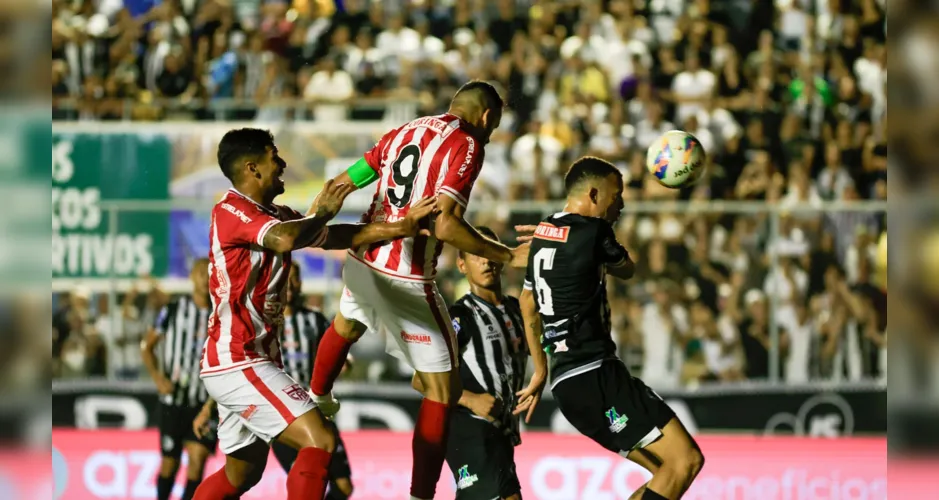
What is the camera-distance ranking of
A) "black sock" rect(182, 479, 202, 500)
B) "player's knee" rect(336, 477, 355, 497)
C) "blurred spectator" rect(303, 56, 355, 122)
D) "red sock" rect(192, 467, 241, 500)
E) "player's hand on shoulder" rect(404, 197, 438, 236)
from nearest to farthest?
"player's hand on shoulder" rect(404, 197, 438, 236)
"red sock" rect(192, 467, 241, 500)
"player's knee" rect(336, 477, 355, 497)
"black sock" rect(182, 479, 202, 500)
"blurred spectator" rect(303, 56, 355, 122)

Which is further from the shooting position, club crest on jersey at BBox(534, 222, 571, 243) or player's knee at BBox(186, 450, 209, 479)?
player's knee at BBox(186, 450, 209, 479)

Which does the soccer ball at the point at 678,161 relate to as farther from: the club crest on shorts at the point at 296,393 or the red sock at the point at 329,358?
the club crest on shorts at the point at 296,393

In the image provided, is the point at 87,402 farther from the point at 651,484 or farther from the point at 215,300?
the point at 651,484

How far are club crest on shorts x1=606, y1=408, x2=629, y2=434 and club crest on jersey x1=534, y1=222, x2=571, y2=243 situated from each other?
36.0 inches

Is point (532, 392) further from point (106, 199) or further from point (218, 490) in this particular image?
point (106, 199)

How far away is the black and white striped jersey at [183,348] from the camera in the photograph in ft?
31.7

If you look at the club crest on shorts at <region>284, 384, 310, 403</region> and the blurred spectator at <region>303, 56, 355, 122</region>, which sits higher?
the blurred spectator at <region>303, 56, 355, 122</region>

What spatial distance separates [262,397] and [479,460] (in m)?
1.75

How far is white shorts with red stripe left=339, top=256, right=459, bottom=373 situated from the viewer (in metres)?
6.16

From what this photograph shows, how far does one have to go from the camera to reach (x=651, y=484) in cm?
580

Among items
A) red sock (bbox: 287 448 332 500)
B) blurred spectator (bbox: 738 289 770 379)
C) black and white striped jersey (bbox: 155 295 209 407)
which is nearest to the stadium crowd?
blurred spectator (bbox: 738 289 770 379)

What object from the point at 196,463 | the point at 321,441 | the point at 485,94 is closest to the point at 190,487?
the point at 196,463

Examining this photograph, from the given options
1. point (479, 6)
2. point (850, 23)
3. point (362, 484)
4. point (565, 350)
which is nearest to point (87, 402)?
point (362, 484)

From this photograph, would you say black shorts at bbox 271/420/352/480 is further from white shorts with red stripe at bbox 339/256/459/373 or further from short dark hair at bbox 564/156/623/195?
short dark hair at bbox 564/156/623/195
